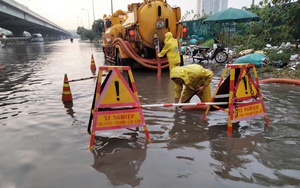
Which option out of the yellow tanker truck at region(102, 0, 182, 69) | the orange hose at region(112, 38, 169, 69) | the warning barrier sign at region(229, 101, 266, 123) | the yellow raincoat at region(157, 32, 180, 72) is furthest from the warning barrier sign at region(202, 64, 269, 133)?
the orange hose at region(112, 38, 169, 69)

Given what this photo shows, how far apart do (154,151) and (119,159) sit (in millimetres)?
503

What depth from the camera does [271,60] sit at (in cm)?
1016

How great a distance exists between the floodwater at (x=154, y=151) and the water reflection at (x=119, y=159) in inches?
0.4

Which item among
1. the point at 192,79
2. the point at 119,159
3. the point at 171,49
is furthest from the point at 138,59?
the point at 119,159

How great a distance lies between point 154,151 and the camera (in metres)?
3.53

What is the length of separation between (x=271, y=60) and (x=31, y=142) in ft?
30.8

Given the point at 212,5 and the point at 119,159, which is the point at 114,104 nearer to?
the point at 119,159

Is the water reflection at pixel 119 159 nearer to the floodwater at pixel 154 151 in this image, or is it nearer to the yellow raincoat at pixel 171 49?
the floodwater at pixel 154 151

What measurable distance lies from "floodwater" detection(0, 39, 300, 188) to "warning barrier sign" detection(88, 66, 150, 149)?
32cm

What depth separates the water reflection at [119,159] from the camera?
2.90 meters

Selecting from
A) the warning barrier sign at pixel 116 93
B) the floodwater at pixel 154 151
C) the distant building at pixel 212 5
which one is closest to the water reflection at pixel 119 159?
the floodwater at pixel 154 151

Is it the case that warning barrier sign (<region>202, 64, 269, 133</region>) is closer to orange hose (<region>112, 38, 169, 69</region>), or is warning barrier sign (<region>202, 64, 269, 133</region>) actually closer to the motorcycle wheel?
orange hose (<region>112, 38, 169, 69</region>)

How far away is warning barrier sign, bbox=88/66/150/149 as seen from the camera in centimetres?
362

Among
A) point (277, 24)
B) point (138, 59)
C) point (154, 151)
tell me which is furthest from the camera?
point (277, 24)
